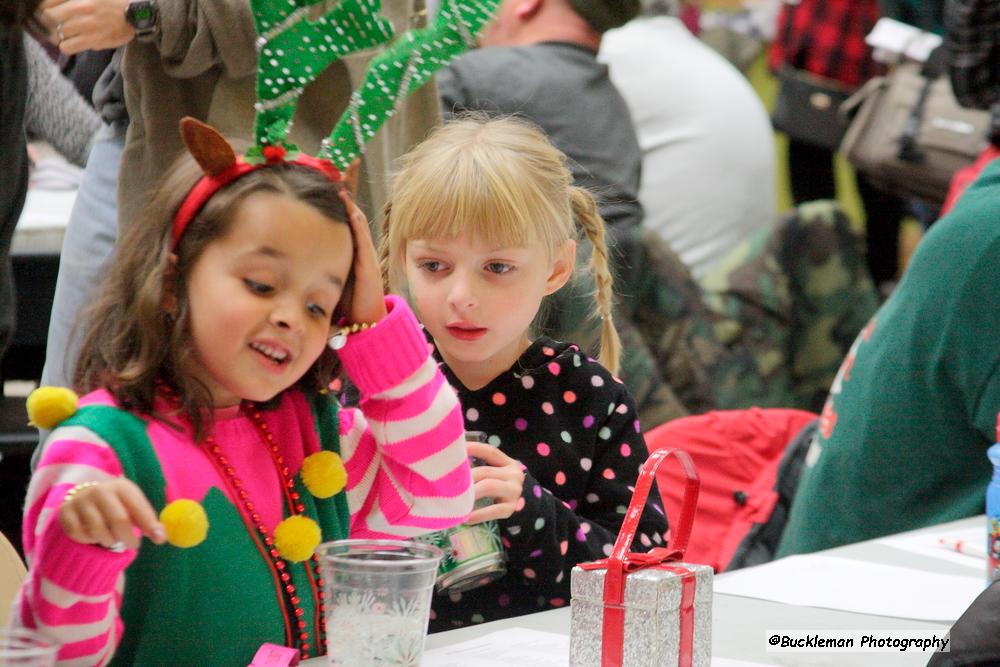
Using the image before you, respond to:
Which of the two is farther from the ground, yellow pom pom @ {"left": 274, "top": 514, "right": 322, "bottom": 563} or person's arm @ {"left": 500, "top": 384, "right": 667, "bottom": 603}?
yellow pom pom @ {"left": 274, "top": 514, "right": 322, "bottom": 563}

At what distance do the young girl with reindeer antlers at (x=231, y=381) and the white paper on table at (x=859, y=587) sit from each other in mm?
561

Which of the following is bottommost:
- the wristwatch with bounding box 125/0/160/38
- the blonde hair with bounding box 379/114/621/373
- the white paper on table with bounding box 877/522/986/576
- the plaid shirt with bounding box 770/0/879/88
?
the plaid shirt with bounding box 770/0/879/88

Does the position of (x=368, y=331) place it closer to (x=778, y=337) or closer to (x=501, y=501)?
(x=501, y=501)

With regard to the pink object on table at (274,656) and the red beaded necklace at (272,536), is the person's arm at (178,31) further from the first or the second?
the pink object on table at (274,656)

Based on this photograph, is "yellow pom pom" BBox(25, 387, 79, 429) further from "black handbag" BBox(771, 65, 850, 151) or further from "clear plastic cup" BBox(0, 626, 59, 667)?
"black handbag" BBox(771, 65, 850, 151)

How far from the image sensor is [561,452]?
1.90 metres

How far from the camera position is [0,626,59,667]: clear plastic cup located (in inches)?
39.9

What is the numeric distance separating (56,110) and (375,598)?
244cm

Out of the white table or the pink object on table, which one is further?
the white table

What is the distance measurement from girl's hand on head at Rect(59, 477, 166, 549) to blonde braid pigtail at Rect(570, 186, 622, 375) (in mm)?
1020

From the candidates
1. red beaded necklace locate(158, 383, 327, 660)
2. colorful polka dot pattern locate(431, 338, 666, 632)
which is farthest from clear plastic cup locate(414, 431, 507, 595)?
colorful polka dot pattern locate(431, 338, 666, 632)

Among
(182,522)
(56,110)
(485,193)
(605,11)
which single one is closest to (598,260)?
(485,193)

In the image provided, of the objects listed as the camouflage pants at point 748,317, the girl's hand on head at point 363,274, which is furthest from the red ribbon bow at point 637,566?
the camouflage pants at point 748,317

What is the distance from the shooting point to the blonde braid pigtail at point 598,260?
2035 millimetres
